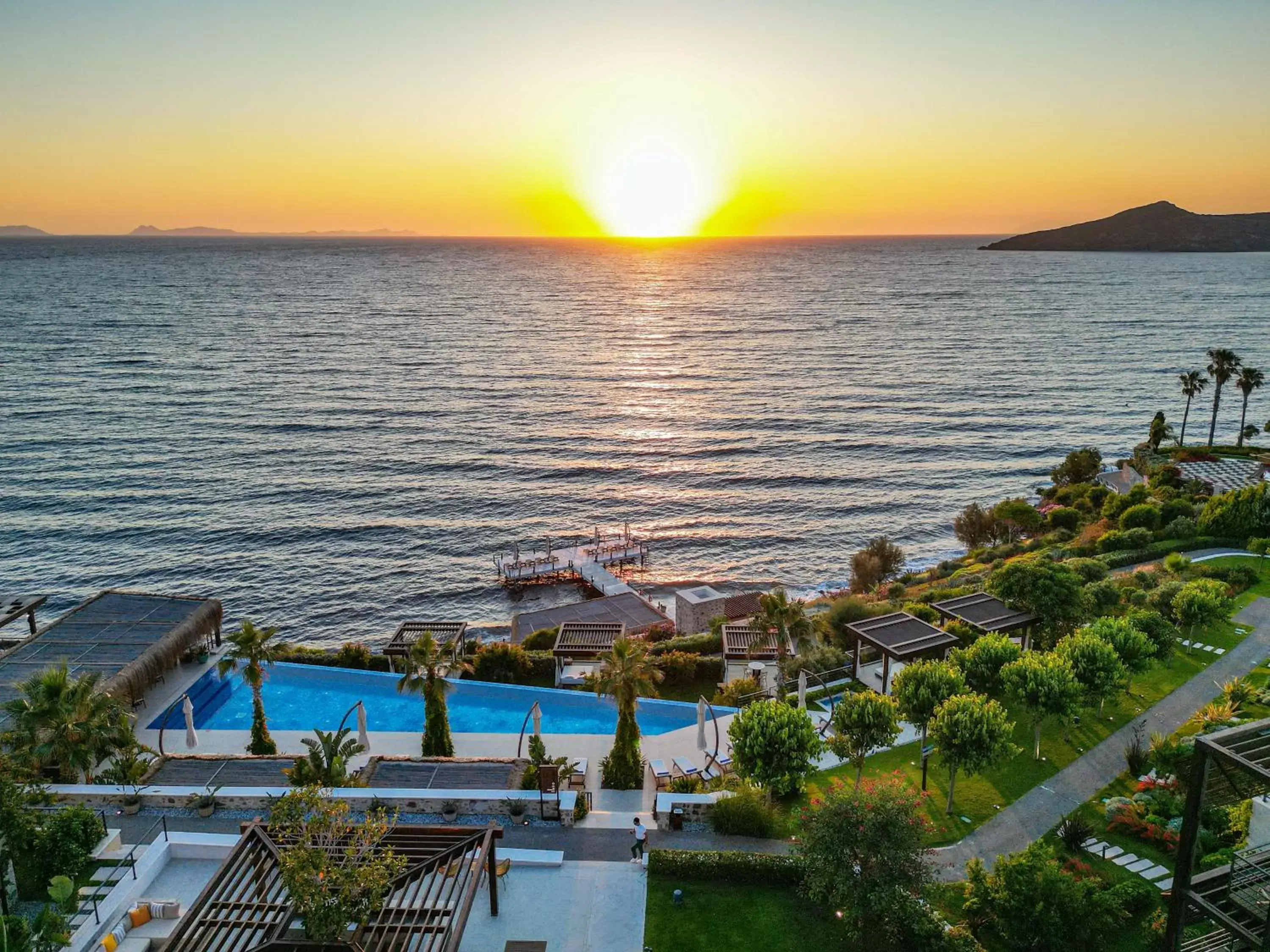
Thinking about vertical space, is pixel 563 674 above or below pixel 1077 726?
below

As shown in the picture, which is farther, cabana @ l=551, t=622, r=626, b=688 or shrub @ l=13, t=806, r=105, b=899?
cabana @ l=551, t=622, r=626, b=688

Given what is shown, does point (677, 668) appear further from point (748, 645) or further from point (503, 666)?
point (503, 666)

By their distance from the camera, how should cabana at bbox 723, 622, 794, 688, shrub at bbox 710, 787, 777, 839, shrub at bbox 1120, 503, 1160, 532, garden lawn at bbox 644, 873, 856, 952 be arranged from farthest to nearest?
1. shrub at bbox 1120, 503, 1160, 532
2. cabana at bbox 723, 622, 794, 688
3. shrub at bbox 710, 787, 777, 839
4. garden lawn at bbox 644, 873, 856, 952

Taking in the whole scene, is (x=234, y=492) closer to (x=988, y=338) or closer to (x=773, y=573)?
(x=773, y=573)

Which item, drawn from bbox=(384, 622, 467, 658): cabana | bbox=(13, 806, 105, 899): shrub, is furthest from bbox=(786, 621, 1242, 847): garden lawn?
bbox=(384, 622, 467, 658): cabana

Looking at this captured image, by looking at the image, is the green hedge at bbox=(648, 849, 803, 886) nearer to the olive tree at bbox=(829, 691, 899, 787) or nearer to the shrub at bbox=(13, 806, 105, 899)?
the olive tree at bbox=(829, 691, 899, 787)

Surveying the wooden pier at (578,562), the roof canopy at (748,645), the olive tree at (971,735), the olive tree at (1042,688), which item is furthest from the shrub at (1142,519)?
the olive tree at (971,735)

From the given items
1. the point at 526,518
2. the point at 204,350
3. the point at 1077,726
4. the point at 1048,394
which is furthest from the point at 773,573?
the point at 204,350
